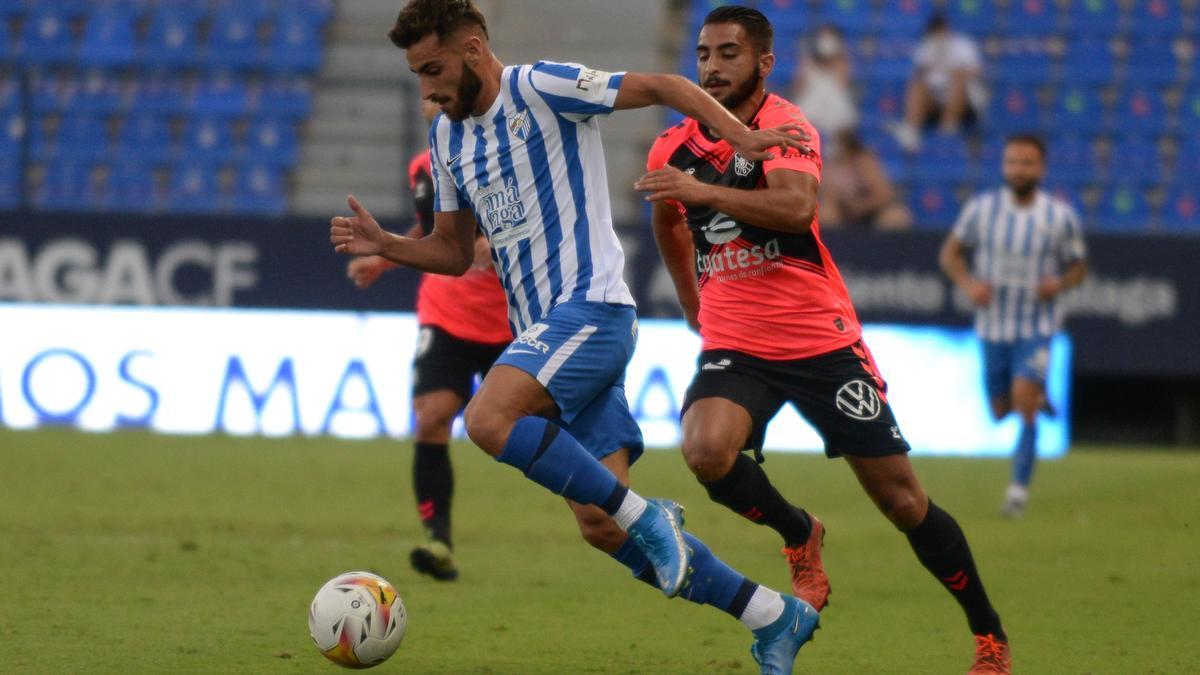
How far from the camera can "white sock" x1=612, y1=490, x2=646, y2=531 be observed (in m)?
4.87

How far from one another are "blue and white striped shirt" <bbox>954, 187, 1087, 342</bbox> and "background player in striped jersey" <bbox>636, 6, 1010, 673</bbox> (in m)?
4.93

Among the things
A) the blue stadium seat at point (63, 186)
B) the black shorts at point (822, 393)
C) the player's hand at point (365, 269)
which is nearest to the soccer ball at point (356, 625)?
the black shorts at point (822, 393)

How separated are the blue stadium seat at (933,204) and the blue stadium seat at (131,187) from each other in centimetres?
705

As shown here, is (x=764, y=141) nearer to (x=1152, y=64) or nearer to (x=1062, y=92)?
(x=1062, y=92)

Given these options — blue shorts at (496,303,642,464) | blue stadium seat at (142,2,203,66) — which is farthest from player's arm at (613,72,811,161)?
blue stadium seat at (142,2,203,66)

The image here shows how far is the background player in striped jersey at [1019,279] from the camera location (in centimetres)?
1034

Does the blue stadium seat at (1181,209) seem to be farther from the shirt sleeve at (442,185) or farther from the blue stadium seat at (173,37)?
the shirt sleeve at (442,185)

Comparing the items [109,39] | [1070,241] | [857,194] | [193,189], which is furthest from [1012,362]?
[109,39]

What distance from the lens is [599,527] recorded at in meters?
5.43

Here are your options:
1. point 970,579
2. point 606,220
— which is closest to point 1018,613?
point 970,579

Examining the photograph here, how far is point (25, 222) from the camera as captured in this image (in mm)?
14227

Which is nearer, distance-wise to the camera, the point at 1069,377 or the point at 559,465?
the point at 559,465

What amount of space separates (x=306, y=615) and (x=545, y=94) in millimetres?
2386

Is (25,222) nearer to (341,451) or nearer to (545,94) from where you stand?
(341,451)
